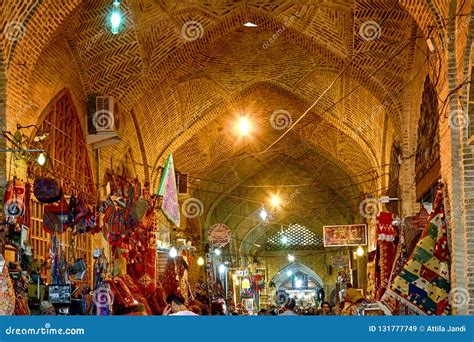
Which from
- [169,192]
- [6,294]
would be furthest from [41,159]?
[169,192]

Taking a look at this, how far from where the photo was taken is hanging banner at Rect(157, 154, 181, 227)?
1376 centimetres

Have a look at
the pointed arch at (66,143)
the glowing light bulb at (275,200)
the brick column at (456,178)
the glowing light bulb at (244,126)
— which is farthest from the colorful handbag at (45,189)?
the glowing light bulb at (275,200)

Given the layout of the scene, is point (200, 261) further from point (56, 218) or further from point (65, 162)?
point (56, 218)

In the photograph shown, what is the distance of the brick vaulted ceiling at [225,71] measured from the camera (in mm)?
10648

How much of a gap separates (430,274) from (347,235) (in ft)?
35.6

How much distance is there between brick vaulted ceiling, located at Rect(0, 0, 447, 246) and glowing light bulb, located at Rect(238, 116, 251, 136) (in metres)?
0.23

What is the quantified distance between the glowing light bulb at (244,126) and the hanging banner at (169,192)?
4361 mm

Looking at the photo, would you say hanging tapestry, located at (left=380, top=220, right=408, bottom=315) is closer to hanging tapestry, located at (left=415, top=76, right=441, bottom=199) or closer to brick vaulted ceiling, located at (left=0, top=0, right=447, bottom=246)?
hanging tapestry, located at (left=415, top=76, right=441, bottom=199)

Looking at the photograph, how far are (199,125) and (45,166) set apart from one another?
6453 mm

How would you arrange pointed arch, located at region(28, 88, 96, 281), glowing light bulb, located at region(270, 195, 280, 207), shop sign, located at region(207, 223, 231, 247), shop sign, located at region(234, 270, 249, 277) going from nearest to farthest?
pointed arch, located at region(28, 88, 96, 281) < shop sign, located at region(207, 223, 231, 247) < glowing light bulb, located at region(270, 195, 280, 207) < shop sign, located at region(234, 270, 249, 277)

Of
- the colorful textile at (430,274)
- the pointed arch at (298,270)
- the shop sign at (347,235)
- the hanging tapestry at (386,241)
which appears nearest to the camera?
the colorful textile at (430,274)

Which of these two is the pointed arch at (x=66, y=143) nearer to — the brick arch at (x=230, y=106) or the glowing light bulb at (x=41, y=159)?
the glowing light bulb at (x=41, y=159)

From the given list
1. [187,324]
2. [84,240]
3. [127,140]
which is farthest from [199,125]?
[187,324]

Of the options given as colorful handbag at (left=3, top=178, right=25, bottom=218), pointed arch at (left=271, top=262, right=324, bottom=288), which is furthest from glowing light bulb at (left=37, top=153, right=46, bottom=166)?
pointed arch at (left=271, top=262, right=324, bottom=288)
